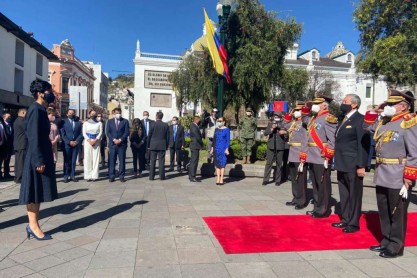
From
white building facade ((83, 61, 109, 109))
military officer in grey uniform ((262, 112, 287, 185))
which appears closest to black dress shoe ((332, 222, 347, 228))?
military officer in grey uniform ((262, 112, 287, 185))

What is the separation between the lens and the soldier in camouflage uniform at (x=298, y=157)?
689cm

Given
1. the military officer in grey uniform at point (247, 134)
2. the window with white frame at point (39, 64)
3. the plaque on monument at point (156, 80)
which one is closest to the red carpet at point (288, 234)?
the military officer in grey uniform at point (247, 134)

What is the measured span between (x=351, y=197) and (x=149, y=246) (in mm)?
A: 3125

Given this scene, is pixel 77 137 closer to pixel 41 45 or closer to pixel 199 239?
pixel 199 239

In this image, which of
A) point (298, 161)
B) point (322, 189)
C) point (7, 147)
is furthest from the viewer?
point (7, 147)

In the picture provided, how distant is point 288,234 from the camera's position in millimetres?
5215

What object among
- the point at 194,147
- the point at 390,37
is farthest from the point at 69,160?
the point at 390,37

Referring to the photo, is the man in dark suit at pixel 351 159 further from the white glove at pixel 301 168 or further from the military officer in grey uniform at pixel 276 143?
the military officer in grey uniform at pixel 276 143

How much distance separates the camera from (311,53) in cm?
6562

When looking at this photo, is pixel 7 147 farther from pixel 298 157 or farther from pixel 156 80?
pixel 156 80

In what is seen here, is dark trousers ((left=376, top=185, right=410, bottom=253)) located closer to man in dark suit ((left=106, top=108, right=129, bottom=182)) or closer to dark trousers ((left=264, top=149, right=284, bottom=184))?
dark trousers ((left=264, top=149, right=284, bottom=184))

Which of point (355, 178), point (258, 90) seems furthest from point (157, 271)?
point (258, 90)

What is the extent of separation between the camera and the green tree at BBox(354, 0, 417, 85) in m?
14.1

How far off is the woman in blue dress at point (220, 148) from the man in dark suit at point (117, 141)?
2504 millimetres
